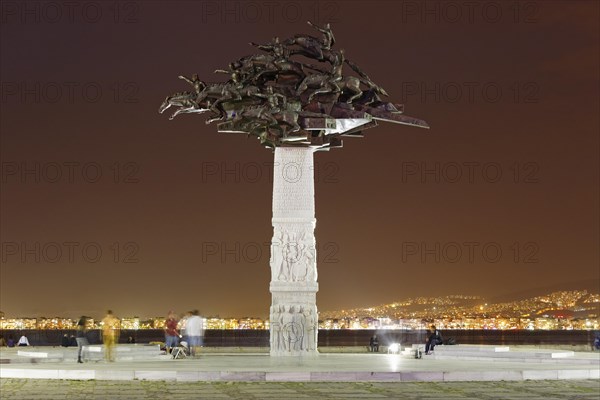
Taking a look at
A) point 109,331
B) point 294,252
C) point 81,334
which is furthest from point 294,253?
point 81,334

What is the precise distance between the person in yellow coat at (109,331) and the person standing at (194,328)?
2468mm

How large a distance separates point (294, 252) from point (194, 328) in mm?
3282

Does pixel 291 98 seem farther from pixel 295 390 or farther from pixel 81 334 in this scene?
pixel 295 390

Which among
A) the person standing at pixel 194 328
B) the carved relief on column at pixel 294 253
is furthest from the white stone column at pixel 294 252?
the person standing at pixel 194 328

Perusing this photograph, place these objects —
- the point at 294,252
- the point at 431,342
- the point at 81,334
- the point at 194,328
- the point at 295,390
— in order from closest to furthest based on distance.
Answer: the point at 295,390, the point at 81,334, the point at 294,252, the point at 194,328, the point at 431,342

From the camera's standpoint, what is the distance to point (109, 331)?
31.3m

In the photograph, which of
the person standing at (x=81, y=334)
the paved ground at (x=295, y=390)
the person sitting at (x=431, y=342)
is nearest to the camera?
the paved ground at (x=295, y=390)

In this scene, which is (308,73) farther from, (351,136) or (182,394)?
(182,394)

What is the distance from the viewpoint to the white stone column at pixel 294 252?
33594 millimetres

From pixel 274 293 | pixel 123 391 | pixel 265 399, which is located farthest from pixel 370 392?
pixel 274 293

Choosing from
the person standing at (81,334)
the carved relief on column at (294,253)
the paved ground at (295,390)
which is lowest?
the paved ground at (295,390)

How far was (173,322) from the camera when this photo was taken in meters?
34.7

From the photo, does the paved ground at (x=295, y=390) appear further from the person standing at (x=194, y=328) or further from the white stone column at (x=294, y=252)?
the white stone column at (x=294, y=252)

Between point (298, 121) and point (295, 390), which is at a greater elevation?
point (298, 121)
